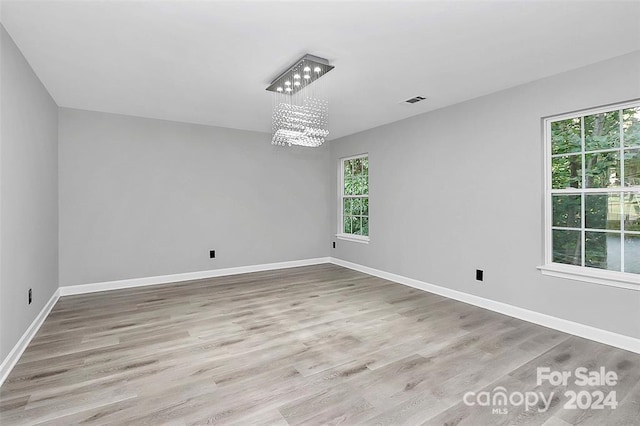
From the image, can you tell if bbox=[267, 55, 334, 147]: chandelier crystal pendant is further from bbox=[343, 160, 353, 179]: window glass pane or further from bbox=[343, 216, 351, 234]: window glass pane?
bbox=[343, 216, 351, 234]: window glass pane

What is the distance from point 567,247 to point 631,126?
46.7 inches

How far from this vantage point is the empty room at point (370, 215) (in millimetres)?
2076

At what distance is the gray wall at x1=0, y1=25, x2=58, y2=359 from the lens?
2264 millimetres

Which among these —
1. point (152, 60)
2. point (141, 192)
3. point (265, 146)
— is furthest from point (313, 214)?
point (152, 60)

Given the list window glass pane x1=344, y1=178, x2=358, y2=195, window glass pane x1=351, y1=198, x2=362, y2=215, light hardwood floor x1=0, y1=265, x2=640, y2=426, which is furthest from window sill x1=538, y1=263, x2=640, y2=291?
A: window glass pane x1=344, y1=178, x2=358, y2=195

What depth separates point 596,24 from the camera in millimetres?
2273

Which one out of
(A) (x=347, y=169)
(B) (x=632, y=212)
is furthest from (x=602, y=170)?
(A) (x=347, y=169)

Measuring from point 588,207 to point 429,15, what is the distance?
2354 mm

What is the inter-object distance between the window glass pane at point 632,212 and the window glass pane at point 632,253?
0.08m

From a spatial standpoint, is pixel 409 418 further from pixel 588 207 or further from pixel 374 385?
pixel 588 207

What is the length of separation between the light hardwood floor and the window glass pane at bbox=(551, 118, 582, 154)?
5.83 feet

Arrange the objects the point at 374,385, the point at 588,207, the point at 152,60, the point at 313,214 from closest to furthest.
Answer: the point at 374,385 < the point at 152,60 < the point at 588,207 < the point at 313,214

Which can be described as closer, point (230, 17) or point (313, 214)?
point (230, 17)

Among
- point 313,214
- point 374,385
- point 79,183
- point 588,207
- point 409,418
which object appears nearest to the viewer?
point 409,418
